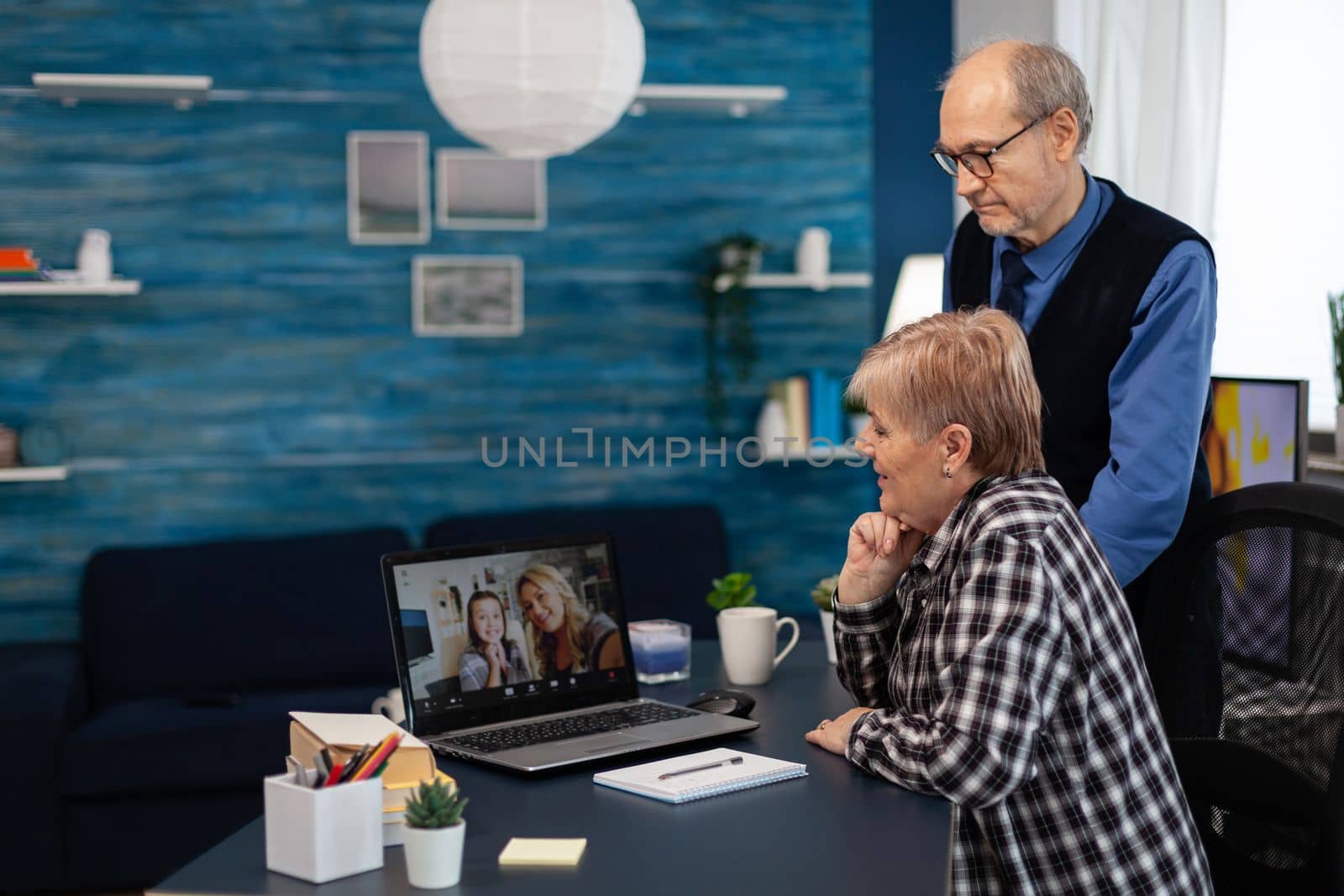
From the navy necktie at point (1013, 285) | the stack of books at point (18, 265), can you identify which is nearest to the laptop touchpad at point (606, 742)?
Answer: the navy necktie at point (1013, 285)

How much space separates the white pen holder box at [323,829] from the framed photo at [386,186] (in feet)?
10.1

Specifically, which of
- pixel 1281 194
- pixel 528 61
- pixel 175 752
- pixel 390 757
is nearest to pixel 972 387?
pixel 390 757

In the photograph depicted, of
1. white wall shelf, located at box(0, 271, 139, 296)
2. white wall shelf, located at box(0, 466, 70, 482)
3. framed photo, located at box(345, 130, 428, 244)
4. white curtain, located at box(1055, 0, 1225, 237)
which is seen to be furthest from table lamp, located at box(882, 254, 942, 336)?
white wall shelf, located at box(0, 466, 70, 482)

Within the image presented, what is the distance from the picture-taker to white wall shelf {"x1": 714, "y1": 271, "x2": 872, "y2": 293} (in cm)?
421

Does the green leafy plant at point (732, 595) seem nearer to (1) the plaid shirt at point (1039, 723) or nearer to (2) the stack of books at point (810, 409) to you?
(1) the plaid shirt at point (1039, 723)

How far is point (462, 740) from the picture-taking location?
1739 millimetres

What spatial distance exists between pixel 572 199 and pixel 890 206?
43.3 inches

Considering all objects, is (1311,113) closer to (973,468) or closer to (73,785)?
(973,468)

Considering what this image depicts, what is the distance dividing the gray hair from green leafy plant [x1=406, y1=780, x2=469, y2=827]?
135 cm

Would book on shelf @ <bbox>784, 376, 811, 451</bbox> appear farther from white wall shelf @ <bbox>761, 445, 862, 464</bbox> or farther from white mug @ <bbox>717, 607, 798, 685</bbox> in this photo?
white mug @ <bbox>717, 607, 798, 685</bbox>

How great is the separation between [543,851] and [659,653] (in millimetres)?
893

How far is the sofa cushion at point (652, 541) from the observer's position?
409 centimetres

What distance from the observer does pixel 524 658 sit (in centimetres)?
187

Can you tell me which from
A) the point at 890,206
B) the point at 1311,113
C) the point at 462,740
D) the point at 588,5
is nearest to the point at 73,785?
the point at 462,740
